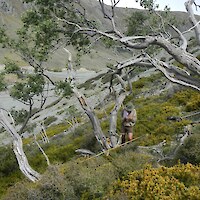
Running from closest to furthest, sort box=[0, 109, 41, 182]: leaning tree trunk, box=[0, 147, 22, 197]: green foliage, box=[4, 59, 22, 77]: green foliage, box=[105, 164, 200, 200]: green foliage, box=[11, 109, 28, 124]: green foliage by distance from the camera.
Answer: box=[105, 164, 200, 200]: green foliage → box=[0, 109, 41, 182]: leaning tree trunk → box=[4, 59, 22, 77]: green foliage → box=[0, 147, 22, 197]: green foliage → box=[11, 109, 28, 124]: green foliage

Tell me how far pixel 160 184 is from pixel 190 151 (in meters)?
3.25

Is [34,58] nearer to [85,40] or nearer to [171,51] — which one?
[85,40]

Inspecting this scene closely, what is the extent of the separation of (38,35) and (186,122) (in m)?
7.40

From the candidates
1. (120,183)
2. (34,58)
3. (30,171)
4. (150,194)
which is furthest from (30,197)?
(34,58)

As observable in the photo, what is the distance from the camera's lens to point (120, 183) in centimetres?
871

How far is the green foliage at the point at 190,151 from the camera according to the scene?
10.7m

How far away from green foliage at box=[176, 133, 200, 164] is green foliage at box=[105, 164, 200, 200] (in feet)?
5.60

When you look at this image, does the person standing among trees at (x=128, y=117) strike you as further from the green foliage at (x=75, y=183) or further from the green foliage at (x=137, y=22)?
the green foliage at (x=137, y=22)

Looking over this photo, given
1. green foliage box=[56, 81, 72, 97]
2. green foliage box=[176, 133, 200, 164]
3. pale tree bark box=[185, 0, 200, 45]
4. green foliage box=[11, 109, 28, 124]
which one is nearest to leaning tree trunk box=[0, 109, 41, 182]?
green foliage box=[56, 81, 72, 97]

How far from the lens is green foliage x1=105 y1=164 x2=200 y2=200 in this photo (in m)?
7.82

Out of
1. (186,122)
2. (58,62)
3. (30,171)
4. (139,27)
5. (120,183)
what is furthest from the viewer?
(58,62)

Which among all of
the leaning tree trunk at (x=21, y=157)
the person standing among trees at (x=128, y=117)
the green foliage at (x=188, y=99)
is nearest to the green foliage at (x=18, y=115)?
the leaning tree trunk at (x=21, y=157)

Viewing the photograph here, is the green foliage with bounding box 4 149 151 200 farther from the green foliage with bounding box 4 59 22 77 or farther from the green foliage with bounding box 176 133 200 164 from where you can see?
the green foliage with bounding box 4 59 22 77

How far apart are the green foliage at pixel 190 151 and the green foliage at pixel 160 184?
1708 millimetres
